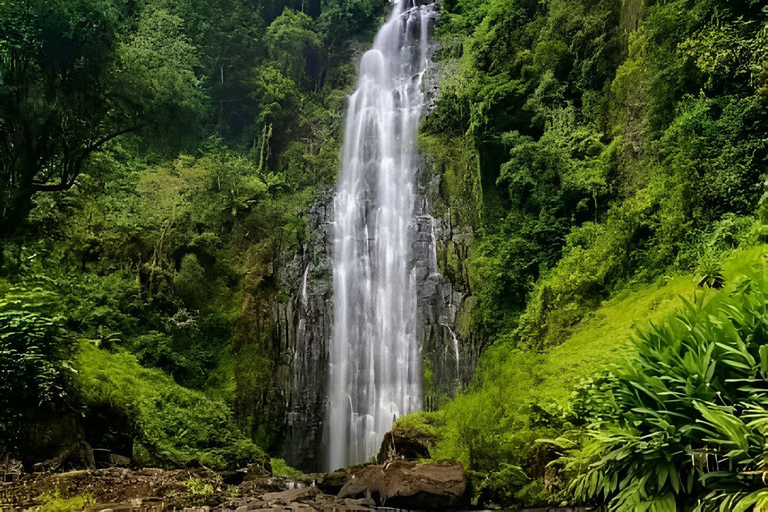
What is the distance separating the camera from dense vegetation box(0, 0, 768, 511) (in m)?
3.84

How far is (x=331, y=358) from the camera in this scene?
14.4 m

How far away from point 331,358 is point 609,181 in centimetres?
799

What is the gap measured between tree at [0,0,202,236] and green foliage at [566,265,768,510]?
11.1 m

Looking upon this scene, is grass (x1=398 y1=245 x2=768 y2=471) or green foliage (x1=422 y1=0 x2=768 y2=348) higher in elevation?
green foliage (x1=422 y1=0 x2=768 y2=348)

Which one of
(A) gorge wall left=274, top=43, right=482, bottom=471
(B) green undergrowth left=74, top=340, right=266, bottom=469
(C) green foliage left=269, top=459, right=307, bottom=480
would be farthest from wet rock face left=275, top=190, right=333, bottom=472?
(B) green undergrowth left=74, top=340, right=266, bottom=469

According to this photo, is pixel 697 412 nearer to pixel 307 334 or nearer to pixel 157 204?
pixel 307 334

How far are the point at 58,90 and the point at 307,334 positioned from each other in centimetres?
794

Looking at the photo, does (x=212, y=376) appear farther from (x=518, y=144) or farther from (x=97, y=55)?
(x=518, y=144)

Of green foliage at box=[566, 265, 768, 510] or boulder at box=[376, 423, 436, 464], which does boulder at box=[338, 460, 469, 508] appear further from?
green foliage at box=[566, 265, 768, 510]

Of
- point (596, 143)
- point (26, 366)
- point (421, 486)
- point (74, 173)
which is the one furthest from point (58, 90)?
point (596, 143)

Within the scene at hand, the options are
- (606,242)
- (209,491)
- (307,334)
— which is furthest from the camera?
(307,334)

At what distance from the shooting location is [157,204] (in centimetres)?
1495

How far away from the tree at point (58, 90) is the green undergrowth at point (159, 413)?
366 cm

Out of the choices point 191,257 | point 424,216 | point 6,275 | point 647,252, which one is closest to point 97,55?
point 6,275
